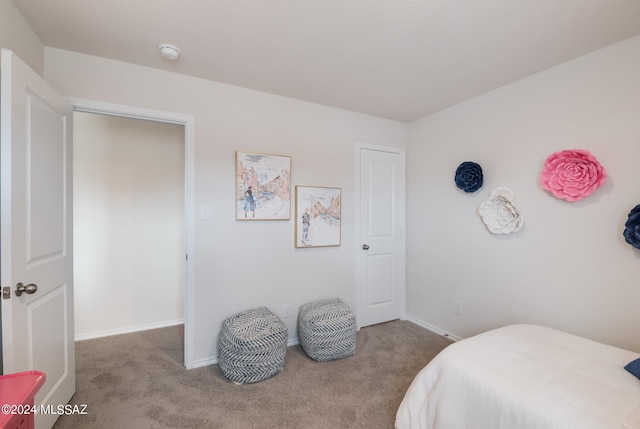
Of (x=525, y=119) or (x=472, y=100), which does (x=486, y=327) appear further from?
(x=472, y=100)

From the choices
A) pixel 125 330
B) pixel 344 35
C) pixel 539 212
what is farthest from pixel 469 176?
pixel 125 330

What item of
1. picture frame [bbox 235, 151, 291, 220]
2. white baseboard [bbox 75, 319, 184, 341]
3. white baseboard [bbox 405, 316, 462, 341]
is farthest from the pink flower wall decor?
white baseboard [bbox 75, 319, 184, 341]

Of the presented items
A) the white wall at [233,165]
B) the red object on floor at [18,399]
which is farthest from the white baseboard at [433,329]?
the red object on floor at [18,399]

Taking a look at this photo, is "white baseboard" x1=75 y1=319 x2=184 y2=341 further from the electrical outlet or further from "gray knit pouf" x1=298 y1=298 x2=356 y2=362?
the electrical outlet

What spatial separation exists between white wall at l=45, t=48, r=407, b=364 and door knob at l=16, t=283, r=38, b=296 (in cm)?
99

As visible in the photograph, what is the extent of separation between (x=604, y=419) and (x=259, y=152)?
8.36 ft

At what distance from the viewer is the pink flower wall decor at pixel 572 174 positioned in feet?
5.97

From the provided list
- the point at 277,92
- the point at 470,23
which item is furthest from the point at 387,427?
the point at 277,92

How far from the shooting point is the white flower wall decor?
7.52 ft

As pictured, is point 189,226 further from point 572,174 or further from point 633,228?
point 633,228

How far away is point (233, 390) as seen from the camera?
2014 millimetres

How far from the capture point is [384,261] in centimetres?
328

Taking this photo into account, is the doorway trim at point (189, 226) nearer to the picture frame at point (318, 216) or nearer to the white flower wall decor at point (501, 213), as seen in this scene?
the picture frame at point (318, 216)

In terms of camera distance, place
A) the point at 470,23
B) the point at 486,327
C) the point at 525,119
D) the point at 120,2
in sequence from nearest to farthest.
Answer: the point at 120,2
the point at 470,23
the point at 525,119
the point at 486,327
